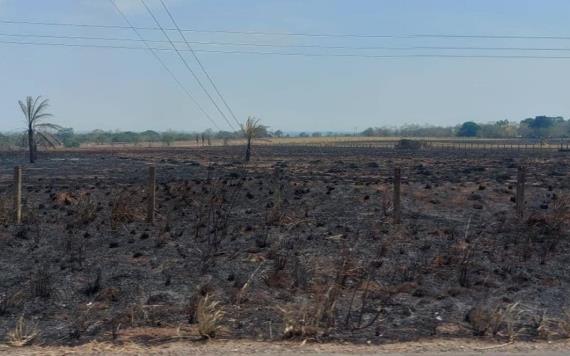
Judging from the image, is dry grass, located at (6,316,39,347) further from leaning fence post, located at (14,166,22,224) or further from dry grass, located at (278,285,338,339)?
leaning fence post, located at (14,166,22,224)

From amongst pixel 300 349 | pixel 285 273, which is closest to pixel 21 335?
→ pixel 300 349

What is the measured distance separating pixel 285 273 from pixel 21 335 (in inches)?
202

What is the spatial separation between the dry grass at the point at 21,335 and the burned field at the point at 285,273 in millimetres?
48

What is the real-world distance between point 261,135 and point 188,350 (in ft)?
210

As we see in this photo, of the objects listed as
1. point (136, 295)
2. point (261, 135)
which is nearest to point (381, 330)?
point (136, 295)

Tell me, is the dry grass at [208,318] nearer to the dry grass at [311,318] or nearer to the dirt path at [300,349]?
the dirt path at [300,349]

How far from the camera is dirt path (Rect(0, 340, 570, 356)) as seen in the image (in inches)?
378

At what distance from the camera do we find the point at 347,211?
21.8 metres

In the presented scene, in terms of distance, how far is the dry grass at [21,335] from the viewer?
1010 centimetres

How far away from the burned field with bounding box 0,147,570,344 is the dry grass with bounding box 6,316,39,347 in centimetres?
5

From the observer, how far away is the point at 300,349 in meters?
9.72

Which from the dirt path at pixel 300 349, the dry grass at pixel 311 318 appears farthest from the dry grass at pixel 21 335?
the dry grass at pixel 311 318

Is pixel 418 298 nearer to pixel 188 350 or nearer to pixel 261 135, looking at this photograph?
pixel 188 350

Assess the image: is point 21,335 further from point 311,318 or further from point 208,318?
point 311,318
